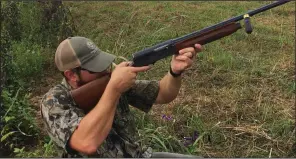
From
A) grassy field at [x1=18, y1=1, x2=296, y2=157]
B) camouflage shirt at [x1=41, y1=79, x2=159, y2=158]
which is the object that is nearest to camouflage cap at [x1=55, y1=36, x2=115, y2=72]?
camouflage shirt at [x1=41, y1=79, x2=159, y2=158]

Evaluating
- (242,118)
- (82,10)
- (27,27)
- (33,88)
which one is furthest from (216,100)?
(82,10)

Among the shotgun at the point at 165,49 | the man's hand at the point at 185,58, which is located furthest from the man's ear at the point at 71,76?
the man's hand at the point at 185,58

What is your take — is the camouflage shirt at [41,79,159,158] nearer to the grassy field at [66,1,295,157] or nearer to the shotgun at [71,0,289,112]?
the shotgun at [71,0,289,112]

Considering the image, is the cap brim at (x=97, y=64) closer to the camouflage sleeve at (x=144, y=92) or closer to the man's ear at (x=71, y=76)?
the man's ear at (x=71, y=76)

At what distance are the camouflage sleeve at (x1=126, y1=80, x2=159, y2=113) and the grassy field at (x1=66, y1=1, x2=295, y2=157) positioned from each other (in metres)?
1.15

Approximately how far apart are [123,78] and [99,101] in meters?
0.18

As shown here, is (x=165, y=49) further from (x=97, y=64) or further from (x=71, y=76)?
(x=71, y=76)

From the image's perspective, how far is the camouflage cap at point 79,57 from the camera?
275 cm

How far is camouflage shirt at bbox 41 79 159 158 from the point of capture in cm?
262

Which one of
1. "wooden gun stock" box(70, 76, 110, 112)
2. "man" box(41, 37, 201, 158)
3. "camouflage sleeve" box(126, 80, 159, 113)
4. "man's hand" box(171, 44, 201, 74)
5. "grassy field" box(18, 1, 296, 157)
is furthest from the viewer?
"grassy field" box(18, 1, 296, 157)

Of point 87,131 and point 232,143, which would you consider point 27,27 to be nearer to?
point 232,143

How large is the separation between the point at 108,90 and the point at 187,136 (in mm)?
2338

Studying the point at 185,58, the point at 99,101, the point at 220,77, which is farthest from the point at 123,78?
the point at 220,77

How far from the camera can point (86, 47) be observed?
2.81 meters
